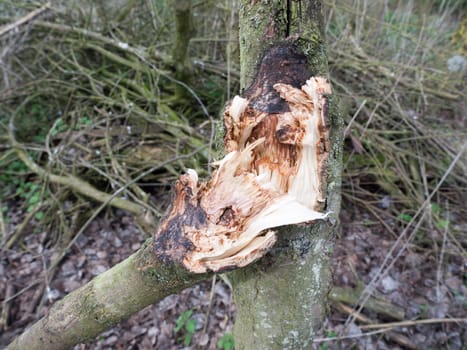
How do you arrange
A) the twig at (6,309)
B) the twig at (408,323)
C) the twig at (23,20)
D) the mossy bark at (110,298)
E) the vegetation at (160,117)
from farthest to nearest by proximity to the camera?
the twig at (23,20), the vegetation at (160,117), the twig at (6,309), the twig at (408,323), the mossy bark at (110,298)

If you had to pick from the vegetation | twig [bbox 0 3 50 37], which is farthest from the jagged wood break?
twig [bbox 0 3 50 37]

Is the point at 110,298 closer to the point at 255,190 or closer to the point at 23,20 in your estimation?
the point at 255,190

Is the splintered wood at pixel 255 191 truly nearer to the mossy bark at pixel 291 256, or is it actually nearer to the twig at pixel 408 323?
the mossy bark at pixel 291 256

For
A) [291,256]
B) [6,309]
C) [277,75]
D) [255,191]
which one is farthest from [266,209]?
[6,309]

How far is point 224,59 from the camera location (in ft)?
11.2

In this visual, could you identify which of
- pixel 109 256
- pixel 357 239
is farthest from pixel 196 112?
pixel 357 239

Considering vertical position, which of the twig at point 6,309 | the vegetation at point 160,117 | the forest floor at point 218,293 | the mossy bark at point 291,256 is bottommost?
the forest floor at point 218,293

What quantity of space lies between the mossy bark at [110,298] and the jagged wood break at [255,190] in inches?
2.7

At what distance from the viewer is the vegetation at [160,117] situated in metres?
2.50

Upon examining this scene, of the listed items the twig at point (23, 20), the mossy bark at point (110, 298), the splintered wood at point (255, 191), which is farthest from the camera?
the twig at point (23, 20)

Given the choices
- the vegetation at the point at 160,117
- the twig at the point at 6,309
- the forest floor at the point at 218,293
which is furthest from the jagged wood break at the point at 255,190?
the twig at the point at 6,309

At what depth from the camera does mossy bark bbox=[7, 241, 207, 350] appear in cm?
75

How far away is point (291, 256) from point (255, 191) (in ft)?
0.61

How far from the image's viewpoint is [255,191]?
684 mm
